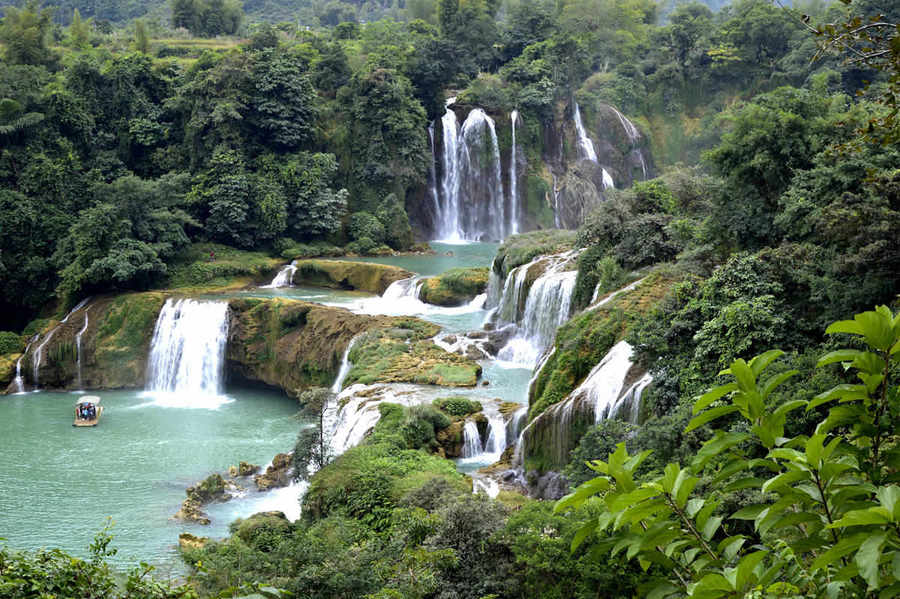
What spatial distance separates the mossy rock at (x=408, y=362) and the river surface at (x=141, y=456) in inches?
23.1

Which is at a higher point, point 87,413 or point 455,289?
point 455,289

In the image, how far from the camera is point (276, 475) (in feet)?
48.8

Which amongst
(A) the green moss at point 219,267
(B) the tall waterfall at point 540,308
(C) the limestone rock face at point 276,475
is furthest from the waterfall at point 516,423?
(A) the green moss at point 219,267

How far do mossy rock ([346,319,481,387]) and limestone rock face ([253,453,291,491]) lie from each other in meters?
2.62

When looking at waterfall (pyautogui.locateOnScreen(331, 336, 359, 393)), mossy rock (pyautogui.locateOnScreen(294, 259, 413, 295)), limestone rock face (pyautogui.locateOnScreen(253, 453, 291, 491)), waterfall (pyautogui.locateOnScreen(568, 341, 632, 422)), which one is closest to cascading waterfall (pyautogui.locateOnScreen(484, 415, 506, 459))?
waterfall (pyautogui.locateOnScreen(568, 341, 632, 422))

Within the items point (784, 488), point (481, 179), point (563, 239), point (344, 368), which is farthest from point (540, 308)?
point (481, 179)

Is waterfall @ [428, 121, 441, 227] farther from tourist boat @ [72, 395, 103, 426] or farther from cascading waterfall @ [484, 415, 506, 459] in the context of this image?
cascading waterfall @ [484, 415, 506, 459]

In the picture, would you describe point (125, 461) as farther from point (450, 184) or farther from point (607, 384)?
point (450, 184)

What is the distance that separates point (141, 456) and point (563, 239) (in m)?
12.4

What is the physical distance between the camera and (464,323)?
2177 centimetres

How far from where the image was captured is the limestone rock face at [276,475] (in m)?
14.5

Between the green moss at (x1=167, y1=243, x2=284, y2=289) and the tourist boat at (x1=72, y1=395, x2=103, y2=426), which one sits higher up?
the green moss at (x1=167, y1=243, x2=284, y2=289)

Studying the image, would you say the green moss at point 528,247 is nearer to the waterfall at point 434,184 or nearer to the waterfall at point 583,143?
the waterfall at point 434,184

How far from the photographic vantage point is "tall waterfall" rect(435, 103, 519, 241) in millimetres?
36000
